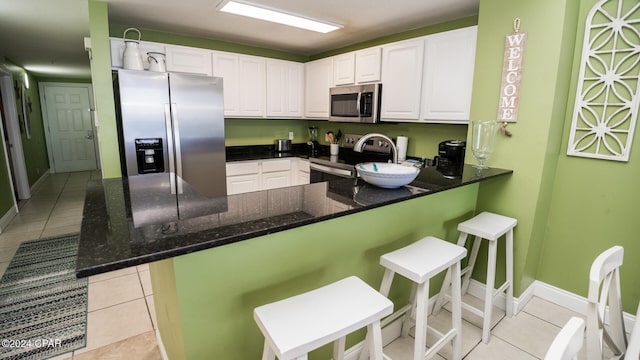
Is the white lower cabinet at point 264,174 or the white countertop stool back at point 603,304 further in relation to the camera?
the white lower cabinet at point 264,174

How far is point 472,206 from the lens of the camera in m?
2.41

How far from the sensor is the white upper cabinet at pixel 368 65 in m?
3.33

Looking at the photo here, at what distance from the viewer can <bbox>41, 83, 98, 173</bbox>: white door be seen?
739 cm

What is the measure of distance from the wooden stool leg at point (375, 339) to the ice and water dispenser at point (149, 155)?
2.63 metres

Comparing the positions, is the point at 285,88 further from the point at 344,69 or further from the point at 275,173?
the point at 275,173

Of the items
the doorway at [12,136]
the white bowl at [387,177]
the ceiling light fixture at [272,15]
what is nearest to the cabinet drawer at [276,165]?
the ceiling light fixture at [272,15]

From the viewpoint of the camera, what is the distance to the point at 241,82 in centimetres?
382

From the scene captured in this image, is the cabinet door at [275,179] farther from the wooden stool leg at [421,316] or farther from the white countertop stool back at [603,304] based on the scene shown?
the white countertop stool back at [603,304]

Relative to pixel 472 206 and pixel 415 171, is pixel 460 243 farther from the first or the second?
pixel 415 171

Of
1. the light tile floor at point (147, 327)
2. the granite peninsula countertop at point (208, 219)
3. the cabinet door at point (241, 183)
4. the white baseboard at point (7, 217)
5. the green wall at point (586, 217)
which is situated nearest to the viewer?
the granite peninsula countertop at point (208, 219)

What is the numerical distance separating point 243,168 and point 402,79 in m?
2.09

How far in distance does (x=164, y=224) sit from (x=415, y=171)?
1287 mm

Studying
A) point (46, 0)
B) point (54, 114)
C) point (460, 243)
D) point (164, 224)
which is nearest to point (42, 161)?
point (54, 114)

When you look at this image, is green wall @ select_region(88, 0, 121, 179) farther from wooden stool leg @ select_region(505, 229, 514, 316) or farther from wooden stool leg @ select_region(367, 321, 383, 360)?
wooden stool leg @ select_region(505, 229, 514, 316)
